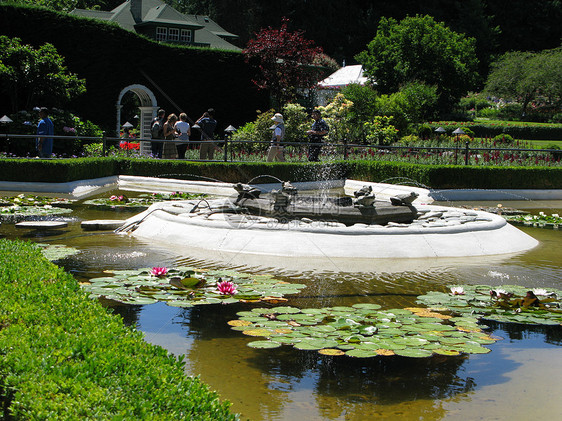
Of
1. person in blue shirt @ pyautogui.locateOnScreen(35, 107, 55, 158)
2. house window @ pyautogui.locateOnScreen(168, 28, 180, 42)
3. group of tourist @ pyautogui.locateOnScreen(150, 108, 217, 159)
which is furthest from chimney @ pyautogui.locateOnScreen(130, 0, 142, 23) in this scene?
person in blue shirt @ pyautogui.locateOnScreen(35, 107, 55, 158)

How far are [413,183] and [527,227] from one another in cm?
597

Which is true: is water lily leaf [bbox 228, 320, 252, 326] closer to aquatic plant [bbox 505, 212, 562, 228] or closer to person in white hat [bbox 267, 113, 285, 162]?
aquatic plant [bbox 505, 212, 562, 228]

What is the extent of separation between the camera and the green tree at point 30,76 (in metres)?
23.6

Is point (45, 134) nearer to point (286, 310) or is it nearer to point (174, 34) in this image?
point (286, 310)

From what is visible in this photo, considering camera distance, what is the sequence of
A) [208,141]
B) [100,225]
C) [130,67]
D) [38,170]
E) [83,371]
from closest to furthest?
[83,371]
[100,225]
[38,170]
[208,141]
[130,67]

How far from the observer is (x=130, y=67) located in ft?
96.0

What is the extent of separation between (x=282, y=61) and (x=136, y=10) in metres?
10.8

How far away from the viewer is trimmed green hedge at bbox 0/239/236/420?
10.0 ft

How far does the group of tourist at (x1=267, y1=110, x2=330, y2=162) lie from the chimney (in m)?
20.5

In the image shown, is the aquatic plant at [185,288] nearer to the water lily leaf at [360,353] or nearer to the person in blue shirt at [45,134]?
the water lily leaf at [360,353]

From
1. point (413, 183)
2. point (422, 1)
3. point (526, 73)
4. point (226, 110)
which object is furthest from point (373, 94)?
point (422, 1)

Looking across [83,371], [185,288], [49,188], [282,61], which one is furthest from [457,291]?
[282,61]

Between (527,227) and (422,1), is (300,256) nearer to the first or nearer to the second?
(527,227)

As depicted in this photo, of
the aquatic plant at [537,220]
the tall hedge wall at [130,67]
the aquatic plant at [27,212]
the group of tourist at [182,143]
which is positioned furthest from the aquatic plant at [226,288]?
the tall hedge wall at [130,67]
